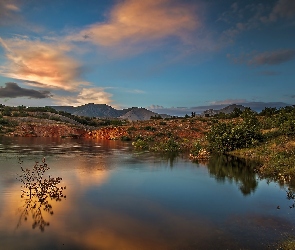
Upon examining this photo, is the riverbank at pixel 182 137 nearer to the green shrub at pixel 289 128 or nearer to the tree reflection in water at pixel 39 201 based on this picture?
the green shrub at pixel 289 128

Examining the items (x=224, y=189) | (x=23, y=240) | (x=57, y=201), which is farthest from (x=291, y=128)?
(x=23, y=240)

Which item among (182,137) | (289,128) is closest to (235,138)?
(289,128)

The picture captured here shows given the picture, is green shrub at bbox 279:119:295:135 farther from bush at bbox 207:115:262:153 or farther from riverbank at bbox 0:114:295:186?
bush at bbox 207:115:262:153

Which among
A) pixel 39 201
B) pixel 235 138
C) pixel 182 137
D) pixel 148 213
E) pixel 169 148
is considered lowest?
pixel 148 213

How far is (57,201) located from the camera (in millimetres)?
16000

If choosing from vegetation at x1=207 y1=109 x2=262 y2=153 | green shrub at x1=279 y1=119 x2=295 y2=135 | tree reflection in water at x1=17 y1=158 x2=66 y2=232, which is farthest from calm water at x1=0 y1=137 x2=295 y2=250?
green shrub at x1=279 y1=119 x2=295 y2=135

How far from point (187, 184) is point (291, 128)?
22.9 meters

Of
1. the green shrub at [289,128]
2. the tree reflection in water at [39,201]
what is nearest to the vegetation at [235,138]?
the green shrub at [289,128]

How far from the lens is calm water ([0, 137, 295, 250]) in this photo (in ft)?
36.3

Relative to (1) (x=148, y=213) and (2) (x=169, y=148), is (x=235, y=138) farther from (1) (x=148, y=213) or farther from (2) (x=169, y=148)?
(1) (x=148, y=213)

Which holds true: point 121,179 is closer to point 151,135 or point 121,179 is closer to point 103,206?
point 103,206

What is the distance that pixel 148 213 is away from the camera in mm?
14570

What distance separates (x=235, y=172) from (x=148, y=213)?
14253 mm

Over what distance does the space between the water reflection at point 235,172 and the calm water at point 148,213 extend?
13cm
